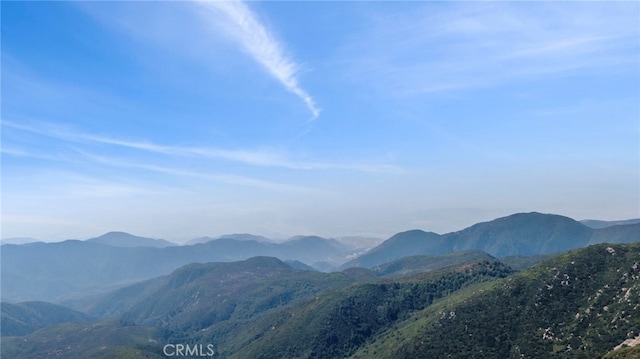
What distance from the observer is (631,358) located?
150750 millimetres

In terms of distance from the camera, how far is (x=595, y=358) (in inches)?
7840

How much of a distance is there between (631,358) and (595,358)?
55195mm

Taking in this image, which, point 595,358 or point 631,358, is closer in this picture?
point 631,358
